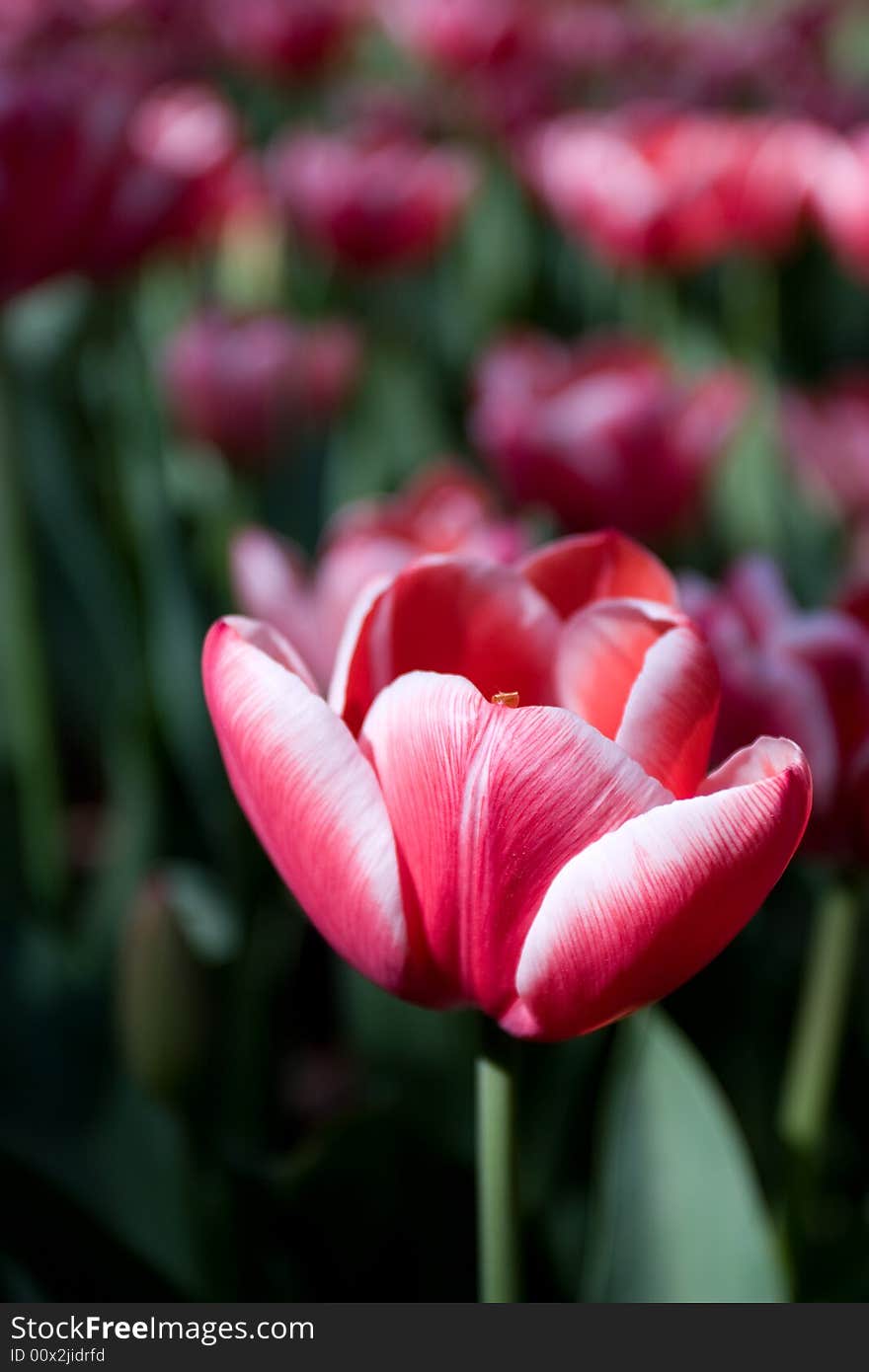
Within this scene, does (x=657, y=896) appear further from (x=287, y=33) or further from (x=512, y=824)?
(x=287, y=33)

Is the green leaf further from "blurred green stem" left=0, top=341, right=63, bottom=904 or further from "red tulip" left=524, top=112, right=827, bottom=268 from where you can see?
"red tulip" left=524, top=112, right=827, bottom=268

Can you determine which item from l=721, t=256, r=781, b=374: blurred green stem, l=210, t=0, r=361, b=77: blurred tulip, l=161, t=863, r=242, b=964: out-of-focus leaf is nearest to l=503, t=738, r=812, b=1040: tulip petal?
l=161, t=863, r=242, b=964: out-of-focus leaf

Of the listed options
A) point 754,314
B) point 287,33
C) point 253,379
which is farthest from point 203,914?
point 287,33

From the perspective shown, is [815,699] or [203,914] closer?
[815,699]

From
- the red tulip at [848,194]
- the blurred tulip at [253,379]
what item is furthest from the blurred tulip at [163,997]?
the red tulip at [848,194]

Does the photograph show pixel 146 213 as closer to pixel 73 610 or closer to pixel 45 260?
pixel 45 260
